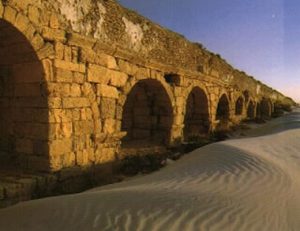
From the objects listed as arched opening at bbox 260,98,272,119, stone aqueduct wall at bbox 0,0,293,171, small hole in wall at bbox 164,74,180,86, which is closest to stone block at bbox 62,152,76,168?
stone aqueduct wall at bbox 0,0,293,171

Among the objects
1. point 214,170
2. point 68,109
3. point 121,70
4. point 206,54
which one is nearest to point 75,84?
point 68,109

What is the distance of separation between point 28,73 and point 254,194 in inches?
150

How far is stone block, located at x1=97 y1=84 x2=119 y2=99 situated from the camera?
20.6 feet

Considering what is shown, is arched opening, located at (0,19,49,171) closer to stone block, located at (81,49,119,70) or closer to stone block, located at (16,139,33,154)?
stone block, located at (16,139,33,154)

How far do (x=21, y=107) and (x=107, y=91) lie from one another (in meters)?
1.69

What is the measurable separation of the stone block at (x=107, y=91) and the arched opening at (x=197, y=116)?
587 centimetres

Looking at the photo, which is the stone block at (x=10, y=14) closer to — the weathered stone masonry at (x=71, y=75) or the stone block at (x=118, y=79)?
the weathered stone masonry at (x=71, y=75)

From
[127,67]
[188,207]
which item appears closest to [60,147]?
[127,67]

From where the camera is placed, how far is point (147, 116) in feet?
31.8

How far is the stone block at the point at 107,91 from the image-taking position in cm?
628

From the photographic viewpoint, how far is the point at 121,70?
695 centimetres

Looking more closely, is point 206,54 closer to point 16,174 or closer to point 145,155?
point 145,155

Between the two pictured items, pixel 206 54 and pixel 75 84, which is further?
pixel 206 54

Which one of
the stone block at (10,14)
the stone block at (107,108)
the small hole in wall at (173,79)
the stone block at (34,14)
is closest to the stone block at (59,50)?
the stone block at (34,14)
